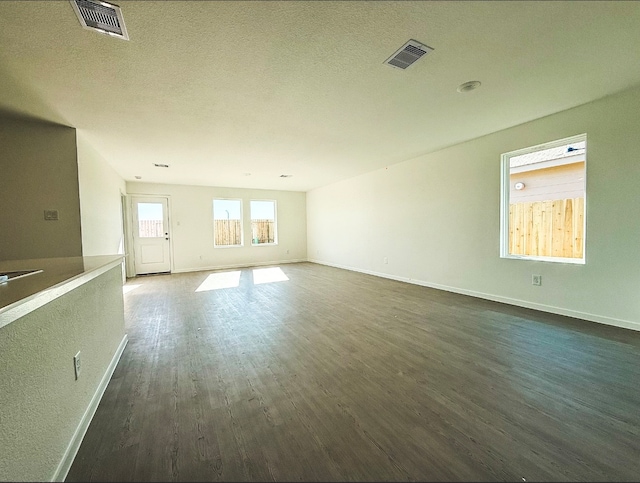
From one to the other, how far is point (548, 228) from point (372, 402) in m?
3.46

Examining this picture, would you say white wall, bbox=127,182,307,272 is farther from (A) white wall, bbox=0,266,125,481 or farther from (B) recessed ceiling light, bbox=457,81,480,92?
(B) recessed ceiling light, bbox=457,81,480,92

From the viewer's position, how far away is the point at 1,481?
2.85 feet

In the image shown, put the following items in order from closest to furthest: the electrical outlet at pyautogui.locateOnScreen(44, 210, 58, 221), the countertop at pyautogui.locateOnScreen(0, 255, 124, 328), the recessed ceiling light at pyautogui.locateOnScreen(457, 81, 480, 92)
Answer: the countertop at pyautogui.locateOnScreen(0, 255, 124, 328)
the recessed ceiling light at pyautogui.locateOnScreen(457, 81, 480, 92)
the electrical outlet at pyautogui.locateOnScreen(44, 210, 58, 221)

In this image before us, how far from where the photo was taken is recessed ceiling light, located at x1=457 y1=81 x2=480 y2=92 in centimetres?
246

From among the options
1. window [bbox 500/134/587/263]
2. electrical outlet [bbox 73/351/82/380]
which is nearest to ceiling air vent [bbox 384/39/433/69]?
window [bbox 500/134/587/263]

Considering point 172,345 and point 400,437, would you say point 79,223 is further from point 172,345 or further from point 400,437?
point 400,437

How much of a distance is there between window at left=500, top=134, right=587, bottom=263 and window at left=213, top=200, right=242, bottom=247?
6.67m

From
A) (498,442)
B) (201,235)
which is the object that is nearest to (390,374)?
(498,442)

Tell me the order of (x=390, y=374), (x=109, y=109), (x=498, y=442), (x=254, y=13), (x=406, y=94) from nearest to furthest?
(x=498, y=442) < (x=254, y=13) < (x=390, y=374) < (x=406, y=94) < (x=109, y=109)

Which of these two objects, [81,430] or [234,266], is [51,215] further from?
[234,266]

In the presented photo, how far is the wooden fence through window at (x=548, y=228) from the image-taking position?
3260mm

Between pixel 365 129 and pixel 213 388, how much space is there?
131 inches

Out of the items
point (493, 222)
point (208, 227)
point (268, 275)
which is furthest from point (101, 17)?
point (208, 227)

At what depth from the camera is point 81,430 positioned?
4.76 ft
